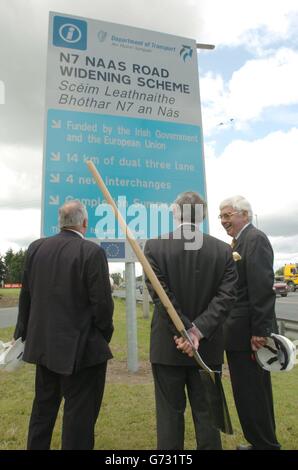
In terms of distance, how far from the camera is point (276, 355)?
345 centimetres

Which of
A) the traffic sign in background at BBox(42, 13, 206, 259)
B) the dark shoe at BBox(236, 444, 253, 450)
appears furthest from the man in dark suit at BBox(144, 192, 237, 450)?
the traffic sign in background at BBox(42, 13, 206, 259)

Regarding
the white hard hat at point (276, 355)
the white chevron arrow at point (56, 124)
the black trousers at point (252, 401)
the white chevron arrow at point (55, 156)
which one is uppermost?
the white chevron arrow at point (56, 124)

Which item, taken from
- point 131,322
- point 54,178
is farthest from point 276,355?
point 54,178

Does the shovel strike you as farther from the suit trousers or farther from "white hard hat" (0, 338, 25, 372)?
"white hard hat" (0, 338, 25, 372)

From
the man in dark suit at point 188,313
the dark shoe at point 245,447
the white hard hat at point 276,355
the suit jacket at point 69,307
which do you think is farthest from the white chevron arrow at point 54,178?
the dark shoe at point 245,447

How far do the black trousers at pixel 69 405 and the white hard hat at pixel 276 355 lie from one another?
4.27 ft

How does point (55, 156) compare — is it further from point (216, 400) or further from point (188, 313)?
point (216, 400)

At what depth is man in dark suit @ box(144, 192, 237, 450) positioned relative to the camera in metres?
2.95

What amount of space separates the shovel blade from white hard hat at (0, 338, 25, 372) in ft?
4.73

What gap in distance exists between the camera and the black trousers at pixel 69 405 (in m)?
2.94

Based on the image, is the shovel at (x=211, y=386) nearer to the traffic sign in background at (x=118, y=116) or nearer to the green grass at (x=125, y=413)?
the green grass at (x=125, y=413)

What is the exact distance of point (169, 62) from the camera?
679 centimetres

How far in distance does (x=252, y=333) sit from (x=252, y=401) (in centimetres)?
55

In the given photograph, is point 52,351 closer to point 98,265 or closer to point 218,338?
point 98,265
